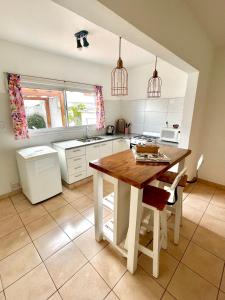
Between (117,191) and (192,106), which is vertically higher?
(192,106)

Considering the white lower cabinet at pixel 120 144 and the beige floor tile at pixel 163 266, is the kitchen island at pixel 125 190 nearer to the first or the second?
the beige floor tile at pixel 163 266

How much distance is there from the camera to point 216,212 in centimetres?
222

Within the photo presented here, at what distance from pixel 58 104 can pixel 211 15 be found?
269cm

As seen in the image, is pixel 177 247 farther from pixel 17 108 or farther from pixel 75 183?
pixel 17 108

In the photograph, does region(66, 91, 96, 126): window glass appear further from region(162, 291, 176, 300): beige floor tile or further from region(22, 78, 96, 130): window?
region(162, 291, 176, 300): beige floor tile

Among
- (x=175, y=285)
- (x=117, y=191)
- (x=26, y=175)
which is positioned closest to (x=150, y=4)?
(x=117, y=191)

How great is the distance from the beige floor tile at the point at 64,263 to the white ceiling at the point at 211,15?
2.82 m

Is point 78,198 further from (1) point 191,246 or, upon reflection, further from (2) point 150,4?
(2) point 150,4

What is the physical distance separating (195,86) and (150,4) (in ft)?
4.91

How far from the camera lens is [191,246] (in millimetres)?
1681

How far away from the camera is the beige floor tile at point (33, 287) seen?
1.24 m

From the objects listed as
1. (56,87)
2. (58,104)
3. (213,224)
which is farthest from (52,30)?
(213,224)

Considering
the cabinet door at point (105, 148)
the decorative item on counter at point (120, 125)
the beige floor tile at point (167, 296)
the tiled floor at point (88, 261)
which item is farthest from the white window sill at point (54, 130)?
the beige floor tile at point (167, 296)

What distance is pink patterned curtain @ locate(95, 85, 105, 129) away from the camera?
11.4 ft
